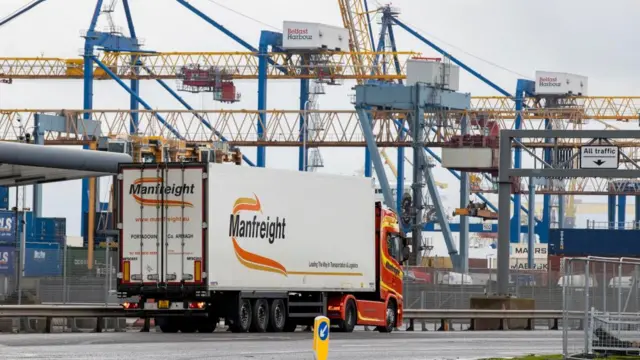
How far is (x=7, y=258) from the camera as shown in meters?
54.9

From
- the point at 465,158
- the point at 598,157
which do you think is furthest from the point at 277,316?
the point at 465,158

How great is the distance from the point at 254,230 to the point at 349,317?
3918mm

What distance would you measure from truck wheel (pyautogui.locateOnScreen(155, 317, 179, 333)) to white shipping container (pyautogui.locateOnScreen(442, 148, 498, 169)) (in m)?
58.4

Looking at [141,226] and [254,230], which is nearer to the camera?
[141,226]

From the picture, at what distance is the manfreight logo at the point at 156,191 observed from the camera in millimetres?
29547

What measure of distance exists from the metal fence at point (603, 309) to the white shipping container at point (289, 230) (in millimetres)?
8431

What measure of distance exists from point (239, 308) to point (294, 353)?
7.09m

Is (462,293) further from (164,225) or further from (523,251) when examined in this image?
(523,251)

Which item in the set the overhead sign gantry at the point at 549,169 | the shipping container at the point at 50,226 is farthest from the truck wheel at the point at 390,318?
the shipping container at the point at 50,226

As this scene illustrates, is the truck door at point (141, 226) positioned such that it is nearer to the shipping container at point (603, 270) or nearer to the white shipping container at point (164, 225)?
the white shipping container at point (164, 225)

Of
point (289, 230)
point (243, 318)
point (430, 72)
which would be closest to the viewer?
point (243, 318)

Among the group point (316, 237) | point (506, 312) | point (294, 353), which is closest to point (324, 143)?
point (506, 312)

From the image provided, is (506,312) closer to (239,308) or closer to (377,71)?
(239,308)

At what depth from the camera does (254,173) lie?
30.8 m
